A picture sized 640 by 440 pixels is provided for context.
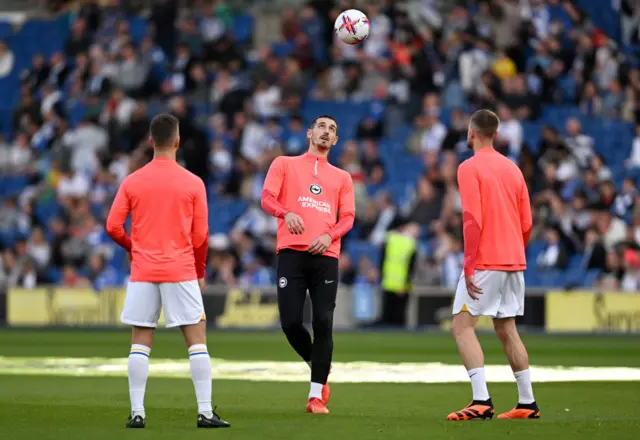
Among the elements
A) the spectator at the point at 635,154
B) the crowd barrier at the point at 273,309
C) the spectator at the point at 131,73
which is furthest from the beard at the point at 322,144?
the spectator at the point at 131,73

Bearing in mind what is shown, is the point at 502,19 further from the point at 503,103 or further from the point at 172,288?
the point at 172,288

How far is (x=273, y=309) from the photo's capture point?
24.6 m

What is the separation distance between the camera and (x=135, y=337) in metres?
8.80

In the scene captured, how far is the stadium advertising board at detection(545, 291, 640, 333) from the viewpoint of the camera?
76.8ft

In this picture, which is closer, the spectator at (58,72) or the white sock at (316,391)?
the white sock at (316,391)

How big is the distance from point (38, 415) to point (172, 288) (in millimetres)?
1770

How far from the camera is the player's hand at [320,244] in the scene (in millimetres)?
9984

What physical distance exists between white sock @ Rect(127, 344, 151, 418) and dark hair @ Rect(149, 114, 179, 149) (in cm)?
137

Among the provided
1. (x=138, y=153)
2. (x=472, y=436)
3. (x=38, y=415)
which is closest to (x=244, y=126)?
(x=138, y=153)

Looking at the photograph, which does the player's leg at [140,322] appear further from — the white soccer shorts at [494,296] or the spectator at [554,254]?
the spectator at [554,254]

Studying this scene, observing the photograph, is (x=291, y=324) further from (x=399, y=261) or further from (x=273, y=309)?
(x=273, y=309)

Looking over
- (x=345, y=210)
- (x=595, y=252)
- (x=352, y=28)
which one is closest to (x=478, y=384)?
(x=345, y=210)

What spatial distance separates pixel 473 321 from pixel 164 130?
2.58 m

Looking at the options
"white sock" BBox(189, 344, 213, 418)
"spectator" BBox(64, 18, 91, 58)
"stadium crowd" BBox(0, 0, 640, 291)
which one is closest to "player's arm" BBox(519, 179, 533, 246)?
"white sock" BBox(189, 344, 213, 418)
